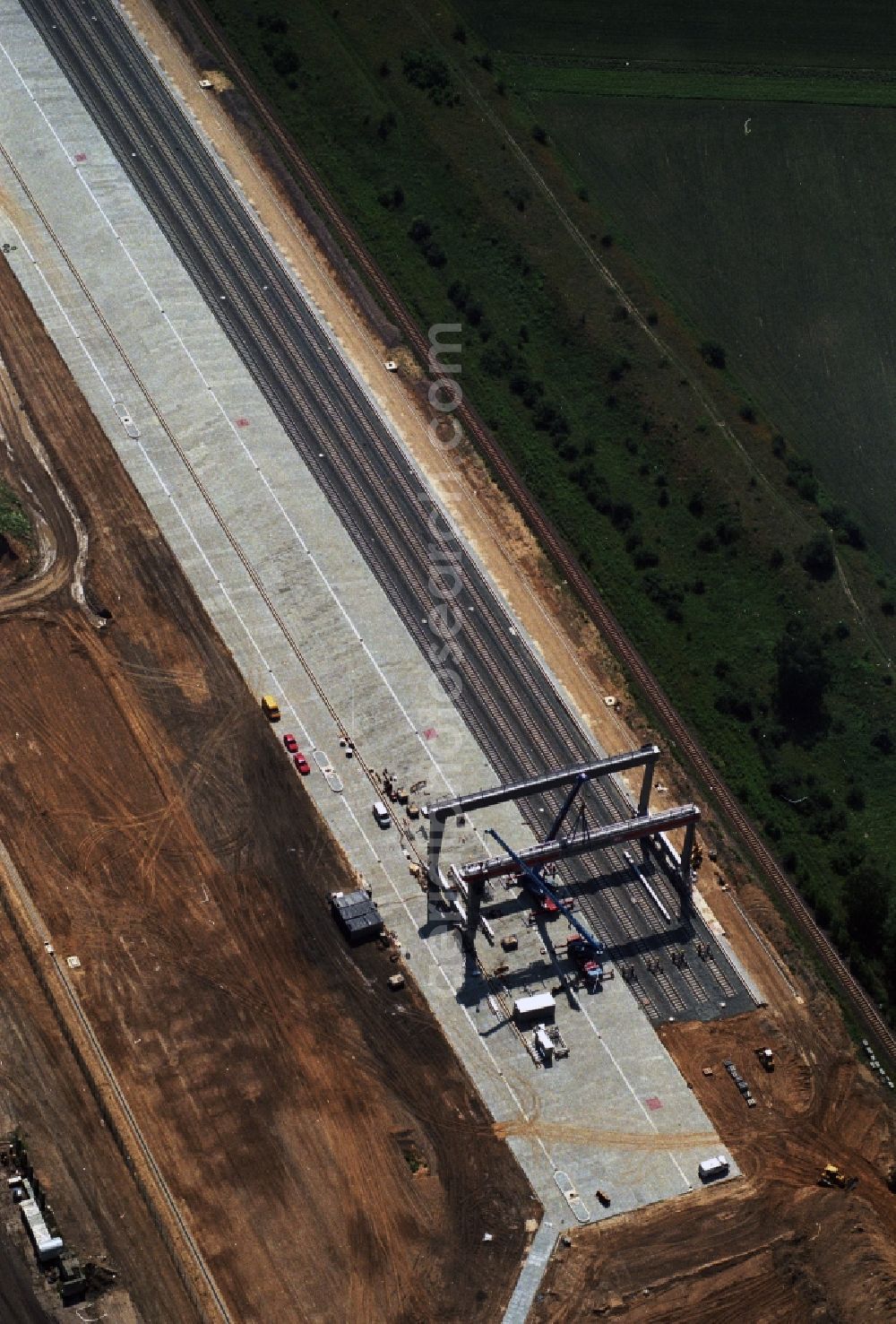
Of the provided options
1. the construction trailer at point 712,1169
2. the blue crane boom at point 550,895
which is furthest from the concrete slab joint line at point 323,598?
the blue crane boom at point 550,895

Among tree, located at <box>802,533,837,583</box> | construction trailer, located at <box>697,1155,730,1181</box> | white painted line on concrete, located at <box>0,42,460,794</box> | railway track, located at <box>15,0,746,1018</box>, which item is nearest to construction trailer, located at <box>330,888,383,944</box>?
white painted line on concrete, located at <box>0,42,460,794</box>

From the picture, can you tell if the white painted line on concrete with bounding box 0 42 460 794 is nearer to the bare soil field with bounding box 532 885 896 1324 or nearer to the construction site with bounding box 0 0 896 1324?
the construction site with bounding box 0 0 896 1324

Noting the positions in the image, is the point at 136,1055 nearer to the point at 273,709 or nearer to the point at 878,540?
the point at 273,709

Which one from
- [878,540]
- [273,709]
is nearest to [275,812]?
[273,709]

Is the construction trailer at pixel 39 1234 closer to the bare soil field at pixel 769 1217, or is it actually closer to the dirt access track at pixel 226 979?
the dirt access track at pixel 226 979

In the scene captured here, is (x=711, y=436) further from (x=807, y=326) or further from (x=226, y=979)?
(x=226, y=979)
